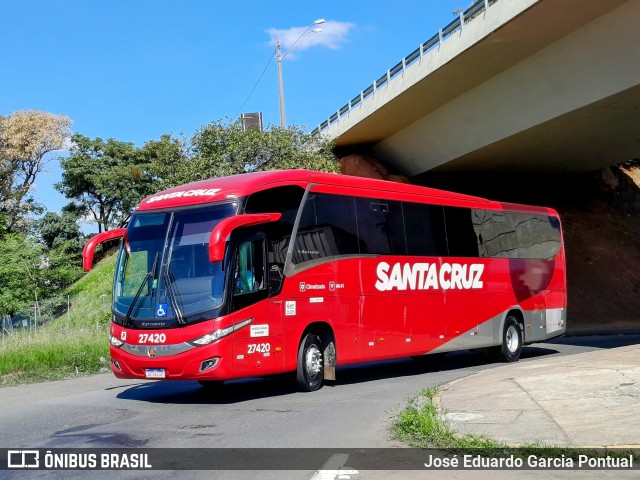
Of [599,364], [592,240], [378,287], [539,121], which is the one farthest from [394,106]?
[599,364]

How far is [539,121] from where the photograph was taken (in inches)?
995

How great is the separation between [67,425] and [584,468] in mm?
6468

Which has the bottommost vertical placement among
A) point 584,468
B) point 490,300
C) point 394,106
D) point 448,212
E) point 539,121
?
point 584,468

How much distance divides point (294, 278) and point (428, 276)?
180 inches

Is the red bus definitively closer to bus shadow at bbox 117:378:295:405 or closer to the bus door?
the bus door

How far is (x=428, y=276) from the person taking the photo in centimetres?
1631

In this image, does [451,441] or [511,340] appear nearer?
[451,441]

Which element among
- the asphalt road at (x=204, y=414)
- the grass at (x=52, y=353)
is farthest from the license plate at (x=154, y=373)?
the grass at (x=52, y=353)

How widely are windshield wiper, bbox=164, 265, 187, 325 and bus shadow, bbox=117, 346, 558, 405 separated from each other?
160 cm

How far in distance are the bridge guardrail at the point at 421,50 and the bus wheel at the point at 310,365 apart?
14018 millimetres

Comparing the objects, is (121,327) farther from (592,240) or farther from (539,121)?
(592,240)

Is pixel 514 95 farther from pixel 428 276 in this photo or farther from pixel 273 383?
pixel 273 383

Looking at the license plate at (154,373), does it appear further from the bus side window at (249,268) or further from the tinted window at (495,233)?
Answer: the tinted window at (495,233)

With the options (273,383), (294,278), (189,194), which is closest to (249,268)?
(294,278)
